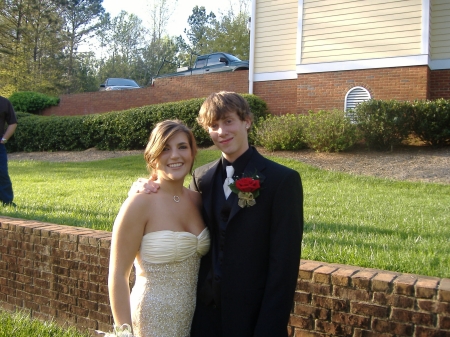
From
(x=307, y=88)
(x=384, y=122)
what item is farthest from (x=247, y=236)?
(x=307, y=88)

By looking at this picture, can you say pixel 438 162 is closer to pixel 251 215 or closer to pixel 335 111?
pixel 335 111

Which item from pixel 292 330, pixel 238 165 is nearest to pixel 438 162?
pixel 292 330

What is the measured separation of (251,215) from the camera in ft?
7.70

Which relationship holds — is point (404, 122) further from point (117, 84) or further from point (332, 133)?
point (117, 84)

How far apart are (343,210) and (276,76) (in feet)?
32.6

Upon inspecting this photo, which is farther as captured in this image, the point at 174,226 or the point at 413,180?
the point at 413,180

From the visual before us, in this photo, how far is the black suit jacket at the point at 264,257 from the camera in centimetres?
227

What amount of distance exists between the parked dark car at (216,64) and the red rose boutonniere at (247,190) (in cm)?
1626

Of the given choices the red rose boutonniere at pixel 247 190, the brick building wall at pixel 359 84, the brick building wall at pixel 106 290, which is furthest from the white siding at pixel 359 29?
the red rose boutonniere at pixel 247 190

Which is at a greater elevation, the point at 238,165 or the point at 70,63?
the point at 70,63

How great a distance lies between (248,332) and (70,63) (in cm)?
4341

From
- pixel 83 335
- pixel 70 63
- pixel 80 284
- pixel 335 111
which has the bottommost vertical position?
pixel 83 335

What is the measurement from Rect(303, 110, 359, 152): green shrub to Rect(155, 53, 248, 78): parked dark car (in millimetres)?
6894

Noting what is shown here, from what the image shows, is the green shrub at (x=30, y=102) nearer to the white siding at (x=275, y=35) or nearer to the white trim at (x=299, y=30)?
the white siding at (x=275, y=35)
